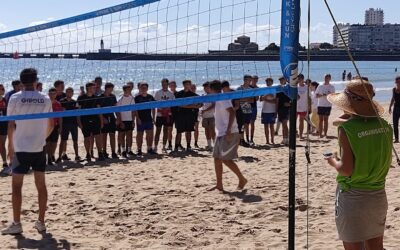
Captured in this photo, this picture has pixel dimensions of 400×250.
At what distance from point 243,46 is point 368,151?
8.43 feet

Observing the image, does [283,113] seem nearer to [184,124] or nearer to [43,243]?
[184,124]

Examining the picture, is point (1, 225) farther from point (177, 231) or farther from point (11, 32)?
point (11, 32)

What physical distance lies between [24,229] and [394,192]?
12.0 feet

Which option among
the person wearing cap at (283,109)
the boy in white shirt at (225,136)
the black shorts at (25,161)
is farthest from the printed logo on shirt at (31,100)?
the person wearing cap at (283,109)

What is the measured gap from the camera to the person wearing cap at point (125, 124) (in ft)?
31.0

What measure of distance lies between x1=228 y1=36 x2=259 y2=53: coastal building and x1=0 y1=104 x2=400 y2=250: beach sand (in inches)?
60.9

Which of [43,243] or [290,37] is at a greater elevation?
[290,37]

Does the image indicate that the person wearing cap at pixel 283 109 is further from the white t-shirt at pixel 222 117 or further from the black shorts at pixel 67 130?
the white t-shirt at pixel 222 117

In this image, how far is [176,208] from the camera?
585 centimetres

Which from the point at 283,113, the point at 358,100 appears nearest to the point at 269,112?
the point at 283,113

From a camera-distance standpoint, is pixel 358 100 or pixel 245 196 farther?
pixel 245 196

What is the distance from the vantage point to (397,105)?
1037cm

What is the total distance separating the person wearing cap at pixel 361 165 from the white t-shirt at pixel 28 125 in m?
2.62

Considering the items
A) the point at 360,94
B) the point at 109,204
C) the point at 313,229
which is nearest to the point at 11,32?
the point at 109,204
